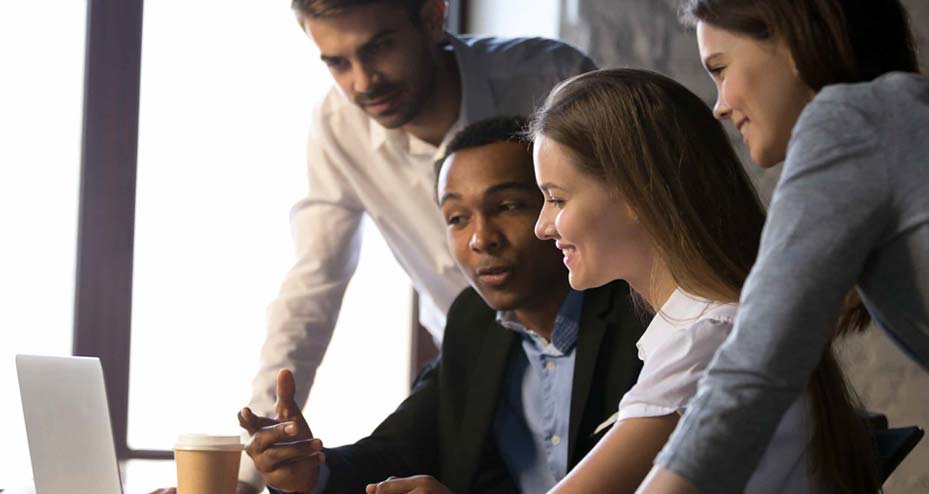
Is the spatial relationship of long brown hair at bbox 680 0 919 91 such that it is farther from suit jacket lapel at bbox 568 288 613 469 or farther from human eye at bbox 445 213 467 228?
human eye at bbox 445 213 467 228

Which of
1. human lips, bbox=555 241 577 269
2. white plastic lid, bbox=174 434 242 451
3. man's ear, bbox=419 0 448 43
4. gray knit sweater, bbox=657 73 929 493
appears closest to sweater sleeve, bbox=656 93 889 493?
gray knit sweater, bbox=657 73 929 493

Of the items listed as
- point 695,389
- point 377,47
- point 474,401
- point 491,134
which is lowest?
point 474,401

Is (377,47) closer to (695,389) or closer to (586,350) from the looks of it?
(586,350)

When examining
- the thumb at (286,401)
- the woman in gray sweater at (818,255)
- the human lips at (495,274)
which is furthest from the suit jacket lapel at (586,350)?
the woman in gray sweater at (818,255)

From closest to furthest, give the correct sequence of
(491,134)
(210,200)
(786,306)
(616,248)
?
(786,306) < (616,248) < (491,134) < (210,200)

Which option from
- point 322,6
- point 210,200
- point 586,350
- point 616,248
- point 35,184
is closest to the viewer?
point 616,248

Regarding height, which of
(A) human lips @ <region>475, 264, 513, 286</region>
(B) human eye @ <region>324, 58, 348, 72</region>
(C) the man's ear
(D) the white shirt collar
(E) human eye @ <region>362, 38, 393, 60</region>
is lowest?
(A) human lips @ <region>475, 264, 513, 286</region>

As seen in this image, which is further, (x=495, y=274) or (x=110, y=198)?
(x=110, y=198)

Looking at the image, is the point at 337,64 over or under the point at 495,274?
over

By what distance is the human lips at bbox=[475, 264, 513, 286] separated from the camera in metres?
1.66

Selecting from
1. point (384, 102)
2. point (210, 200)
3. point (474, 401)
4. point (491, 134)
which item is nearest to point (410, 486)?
point (474, 401)

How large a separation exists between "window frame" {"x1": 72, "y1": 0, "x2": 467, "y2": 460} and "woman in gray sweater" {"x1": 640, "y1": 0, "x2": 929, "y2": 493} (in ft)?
5.96

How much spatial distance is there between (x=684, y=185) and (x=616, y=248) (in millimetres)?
107

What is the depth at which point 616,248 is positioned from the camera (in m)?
1.23
